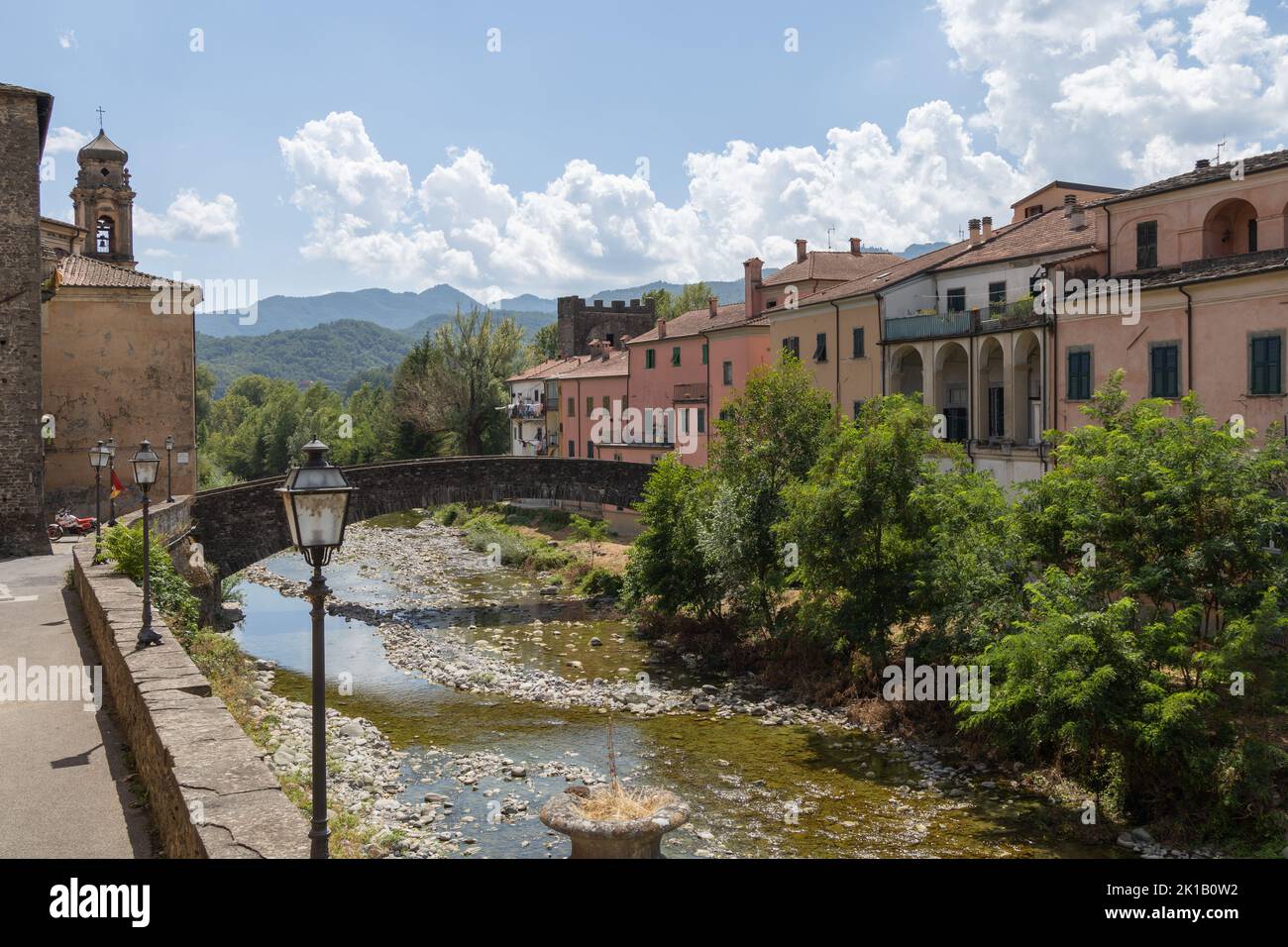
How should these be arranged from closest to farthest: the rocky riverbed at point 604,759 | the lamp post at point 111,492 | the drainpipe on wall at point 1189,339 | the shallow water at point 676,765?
the shallow water at point 676,765 → the rocky riverbed at point 604,759 → the drainpipe on wall at point 1189,339 → the lamp post at point 111,492

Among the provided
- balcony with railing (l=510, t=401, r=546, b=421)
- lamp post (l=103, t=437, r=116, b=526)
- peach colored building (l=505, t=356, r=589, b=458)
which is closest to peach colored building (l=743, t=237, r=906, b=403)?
peach colored building (l=505, t=356, r=589, b=458)

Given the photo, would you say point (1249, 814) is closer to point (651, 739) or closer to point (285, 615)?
point (651, 739)

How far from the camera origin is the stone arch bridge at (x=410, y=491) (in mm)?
30688

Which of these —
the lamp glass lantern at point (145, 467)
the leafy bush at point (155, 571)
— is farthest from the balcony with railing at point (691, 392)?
the lamp glass lantern at point (145, 467)

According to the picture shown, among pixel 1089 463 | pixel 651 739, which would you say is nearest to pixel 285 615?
pixel 651 739

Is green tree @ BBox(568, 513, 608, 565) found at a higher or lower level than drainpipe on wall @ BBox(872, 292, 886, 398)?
lower

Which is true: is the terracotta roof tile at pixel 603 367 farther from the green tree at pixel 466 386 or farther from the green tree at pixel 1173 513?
the green tree at pixel 1173 513

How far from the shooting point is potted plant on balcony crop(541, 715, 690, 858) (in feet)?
29.5

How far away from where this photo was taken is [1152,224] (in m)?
27.1

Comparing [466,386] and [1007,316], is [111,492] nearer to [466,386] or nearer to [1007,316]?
[1007,316]

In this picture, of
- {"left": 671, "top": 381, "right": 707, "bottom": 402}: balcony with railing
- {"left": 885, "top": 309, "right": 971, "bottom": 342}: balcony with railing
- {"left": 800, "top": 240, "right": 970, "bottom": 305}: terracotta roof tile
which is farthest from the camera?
{"left": 671, "top": 381, "right": 707, "bottom": 402}: balcony with railing

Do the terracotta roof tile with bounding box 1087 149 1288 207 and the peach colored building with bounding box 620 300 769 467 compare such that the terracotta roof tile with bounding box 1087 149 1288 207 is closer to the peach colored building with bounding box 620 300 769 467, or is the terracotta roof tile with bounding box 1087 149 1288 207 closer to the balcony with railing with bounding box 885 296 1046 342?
the balcony with railing with bounding box 885 296 1046 342

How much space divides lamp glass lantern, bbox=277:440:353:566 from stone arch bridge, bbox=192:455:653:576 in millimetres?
24142

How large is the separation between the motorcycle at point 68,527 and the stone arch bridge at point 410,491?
3.26 m
